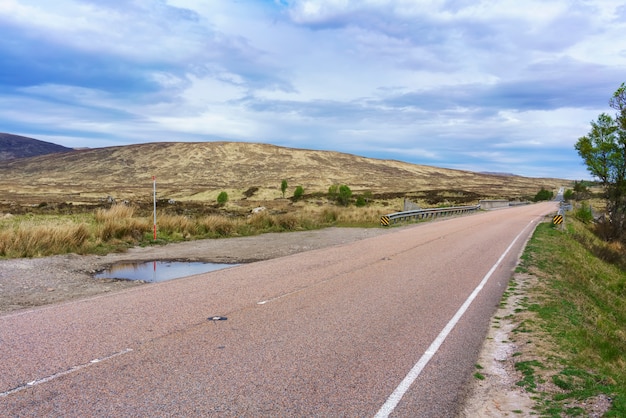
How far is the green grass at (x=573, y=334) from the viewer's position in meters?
4.94

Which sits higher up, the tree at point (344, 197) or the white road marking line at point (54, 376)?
the white road marking line at point (54, 376)

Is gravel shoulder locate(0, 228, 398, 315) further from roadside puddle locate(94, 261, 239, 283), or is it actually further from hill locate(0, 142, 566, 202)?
hill locate(0, 142, 566, 202)

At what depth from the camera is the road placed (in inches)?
178

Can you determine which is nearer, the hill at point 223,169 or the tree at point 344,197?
the tree at point 344,197

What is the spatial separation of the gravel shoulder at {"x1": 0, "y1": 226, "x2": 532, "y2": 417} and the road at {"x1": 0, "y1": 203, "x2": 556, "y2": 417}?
0.26 meters

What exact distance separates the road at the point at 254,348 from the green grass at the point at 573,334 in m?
0.78

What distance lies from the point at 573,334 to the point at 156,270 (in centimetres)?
958

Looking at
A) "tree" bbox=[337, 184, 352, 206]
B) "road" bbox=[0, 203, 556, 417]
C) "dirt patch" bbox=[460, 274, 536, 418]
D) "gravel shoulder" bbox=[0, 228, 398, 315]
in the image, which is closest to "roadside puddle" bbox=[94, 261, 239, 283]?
"gravel shoulder" bbox=[0, 228, 398, 315]

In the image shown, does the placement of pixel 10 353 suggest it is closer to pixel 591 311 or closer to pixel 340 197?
pixel 591 311

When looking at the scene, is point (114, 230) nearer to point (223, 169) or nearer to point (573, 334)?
point (573, 334)

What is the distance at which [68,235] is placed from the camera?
15109mm

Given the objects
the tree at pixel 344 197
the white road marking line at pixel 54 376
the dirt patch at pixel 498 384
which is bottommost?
the tree at pixel 344 197

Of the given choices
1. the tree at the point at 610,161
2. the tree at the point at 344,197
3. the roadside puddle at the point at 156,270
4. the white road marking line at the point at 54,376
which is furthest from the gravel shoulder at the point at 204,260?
the tree at the point at 344,197

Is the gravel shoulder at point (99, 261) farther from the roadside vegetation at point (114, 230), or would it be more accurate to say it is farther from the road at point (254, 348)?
the road at point (254, 348)
